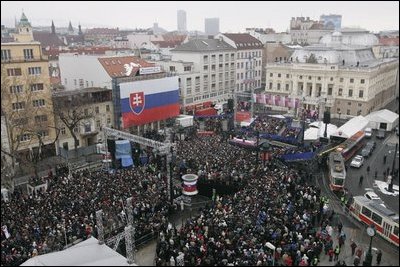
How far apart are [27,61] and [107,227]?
19.9 meters

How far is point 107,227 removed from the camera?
65.5 feet

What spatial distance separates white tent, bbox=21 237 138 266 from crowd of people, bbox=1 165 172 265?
5.13m

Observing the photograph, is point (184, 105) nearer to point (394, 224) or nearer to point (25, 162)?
point (25, 162)

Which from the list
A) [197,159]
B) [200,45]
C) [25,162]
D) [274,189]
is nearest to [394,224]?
[274,189]

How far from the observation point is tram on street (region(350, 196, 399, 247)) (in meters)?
18.5

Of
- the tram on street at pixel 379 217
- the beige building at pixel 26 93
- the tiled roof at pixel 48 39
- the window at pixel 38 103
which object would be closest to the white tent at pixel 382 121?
the tram on street at pixel 379 217

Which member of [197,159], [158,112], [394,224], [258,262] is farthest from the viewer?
[158,112]

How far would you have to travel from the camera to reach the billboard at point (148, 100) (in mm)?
39500

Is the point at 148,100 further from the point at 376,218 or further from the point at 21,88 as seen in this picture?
the point at 376,218

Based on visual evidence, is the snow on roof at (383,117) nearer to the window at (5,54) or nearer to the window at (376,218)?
the window at (376,218)

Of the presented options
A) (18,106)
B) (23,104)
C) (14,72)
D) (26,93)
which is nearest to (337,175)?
(26,93)

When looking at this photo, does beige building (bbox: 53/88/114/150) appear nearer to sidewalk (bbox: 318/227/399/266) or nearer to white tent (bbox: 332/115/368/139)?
white tent (bbox: 332/115/368/139)

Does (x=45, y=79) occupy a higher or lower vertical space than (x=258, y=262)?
higher

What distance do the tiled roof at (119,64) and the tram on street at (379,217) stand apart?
2861 cm
